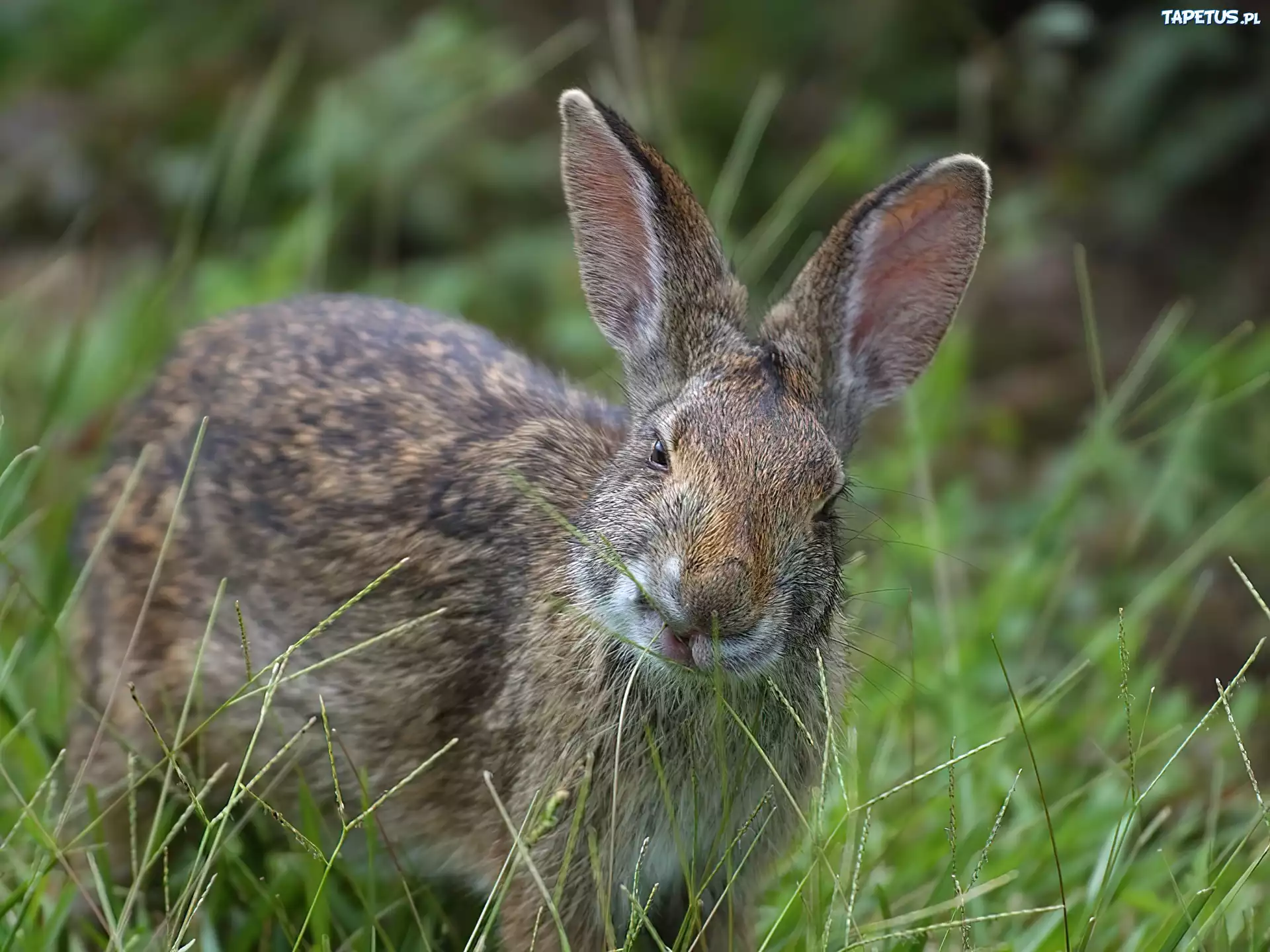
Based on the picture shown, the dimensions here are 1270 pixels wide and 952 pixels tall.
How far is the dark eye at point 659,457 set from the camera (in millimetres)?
3635

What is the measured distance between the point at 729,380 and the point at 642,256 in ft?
1.91

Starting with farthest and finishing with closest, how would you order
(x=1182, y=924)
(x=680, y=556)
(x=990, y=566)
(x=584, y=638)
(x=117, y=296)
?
(x=117, y=296) → (x=990, y=566) → (x=584, y=638) → (x=1182, y=924) → (x=680, y=556)

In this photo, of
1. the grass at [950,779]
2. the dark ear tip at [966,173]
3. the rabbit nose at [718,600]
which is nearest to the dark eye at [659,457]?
the rabbit nose at [718,600]

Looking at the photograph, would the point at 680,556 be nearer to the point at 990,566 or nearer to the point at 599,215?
the point at 599,215

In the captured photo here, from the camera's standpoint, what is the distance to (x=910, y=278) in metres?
4.24

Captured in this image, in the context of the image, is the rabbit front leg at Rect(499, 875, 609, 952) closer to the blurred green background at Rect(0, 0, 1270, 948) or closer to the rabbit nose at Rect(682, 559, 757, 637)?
the rabbit nose at Rect(682, 559, 757, 637)

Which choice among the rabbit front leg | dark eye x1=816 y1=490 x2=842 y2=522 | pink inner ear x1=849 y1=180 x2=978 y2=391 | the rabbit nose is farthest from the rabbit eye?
the rabbit front leg

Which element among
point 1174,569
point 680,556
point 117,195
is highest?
point 117,195

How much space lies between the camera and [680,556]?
3227 millimetres

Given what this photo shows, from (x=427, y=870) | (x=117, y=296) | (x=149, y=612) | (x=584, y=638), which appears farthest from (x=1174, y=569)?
(x=117, y=296)

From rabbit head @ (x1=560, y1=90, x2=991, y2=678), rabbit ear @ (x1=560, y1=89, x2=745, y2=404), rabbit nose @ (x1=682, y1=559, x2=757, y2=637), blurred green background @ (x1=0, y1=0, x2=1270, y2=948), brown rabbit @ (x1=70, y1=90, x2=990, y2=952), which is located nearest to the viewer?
rabbit nose @ (x1=682, y1=559, x2=757, y2=637)

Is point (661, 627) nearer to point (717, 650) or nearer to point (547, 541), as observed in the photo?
point (717, 650)

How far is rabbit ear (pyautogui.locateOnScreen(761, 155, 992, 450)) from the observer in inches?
159

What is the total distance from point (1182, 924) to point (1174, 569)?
6.14 ft
